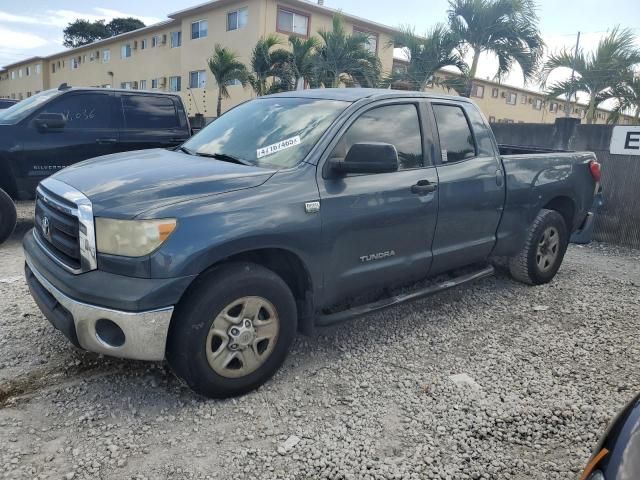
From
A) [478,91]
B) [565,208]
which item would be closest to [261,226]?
[565,208]

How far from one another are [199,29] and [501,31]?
1640 centimetres

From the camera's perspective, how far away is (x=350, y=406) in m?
3.06

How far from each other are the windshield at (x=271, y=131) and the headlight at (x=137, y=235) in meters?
0.89

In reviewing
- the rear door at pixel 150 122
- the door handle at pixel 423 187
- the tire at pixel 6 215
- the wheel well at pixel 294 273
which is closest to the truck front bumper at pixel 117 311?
the wheel well at pixel 294 273

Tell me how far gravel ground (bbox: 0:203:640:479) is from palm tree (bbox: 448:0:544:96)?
1487 centimetres

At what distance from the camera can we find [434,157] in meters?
4.00

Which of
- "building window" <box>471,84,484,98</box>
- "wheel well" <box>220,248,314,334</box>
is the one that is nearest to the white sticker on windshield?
"wheel well" <box>220,248,314,334</box>

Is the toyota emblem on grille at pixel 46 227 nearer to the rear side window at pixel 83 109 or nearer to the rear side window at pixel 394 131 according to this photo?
the rear side window at pixel 394 131

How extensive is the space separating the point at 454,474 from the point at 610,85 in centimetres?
1436

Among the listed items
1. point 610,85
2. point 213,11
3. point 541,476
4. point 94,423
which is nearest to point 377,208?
point 541,476

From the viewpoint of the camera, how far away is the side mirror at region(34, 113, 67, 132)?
645 cm

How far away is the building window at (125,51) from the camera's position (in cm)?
3369

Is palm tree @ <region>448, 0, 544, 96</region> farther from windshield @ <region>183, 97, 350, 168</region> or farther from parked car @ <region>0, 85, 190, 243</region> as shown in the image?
windshield @ <region>183, 97, 350, 168</region>

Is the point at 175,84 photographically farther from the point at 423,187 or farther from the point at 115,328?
the point at 115,328
